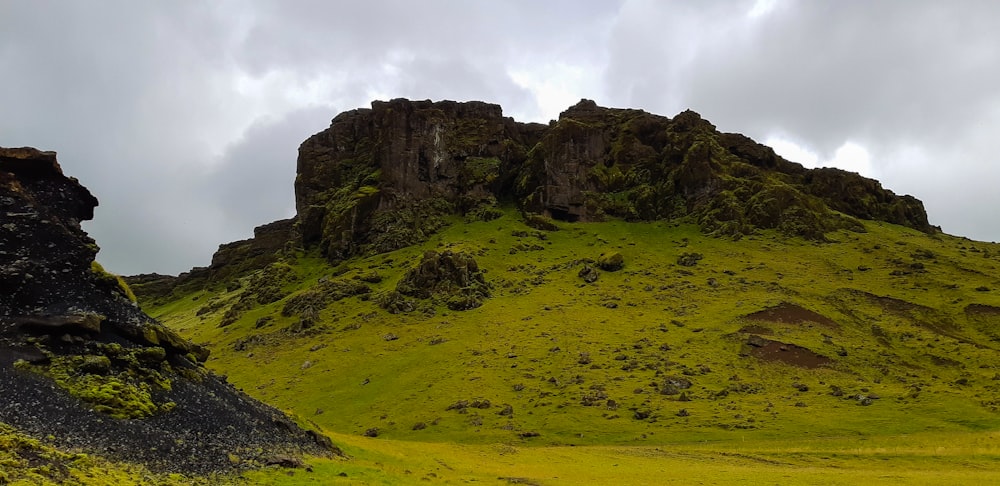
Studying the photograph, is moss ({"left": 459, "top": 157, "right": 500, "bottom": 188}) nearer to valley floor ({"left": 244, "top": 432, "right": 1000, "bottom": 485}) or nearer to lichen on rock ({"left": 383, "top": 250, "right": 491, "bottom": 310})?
lichen on rock ({"left": 383, "top": 250, "right": 491, "bottom": 310})

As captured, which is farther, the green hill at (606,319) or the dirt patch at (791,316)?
the dirt patch at (791,316)

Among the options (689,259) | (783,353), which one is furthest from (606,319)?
(689,259)

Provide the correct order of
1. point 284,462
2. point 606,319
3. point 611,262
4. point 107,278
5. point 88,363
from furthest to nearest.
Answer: point 611,262
point 606,319
point 107,278
point 284,462
point 88,363

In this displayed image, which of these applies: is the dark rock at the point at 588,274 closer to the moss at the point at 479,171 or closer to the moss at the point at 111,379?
the moss at the point at 479,171

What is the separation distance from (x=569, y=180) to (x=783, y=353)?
10009 centimetres

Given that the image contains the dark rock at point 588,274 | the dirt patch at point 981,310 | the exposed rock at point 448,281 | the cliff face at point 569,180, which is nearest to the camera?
the dirt patch at point 981,310

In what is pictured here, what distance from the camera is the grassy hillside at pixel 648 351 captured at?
58906 millimetres

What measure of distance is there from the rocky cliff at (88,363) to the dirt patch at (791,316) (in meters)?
81.8

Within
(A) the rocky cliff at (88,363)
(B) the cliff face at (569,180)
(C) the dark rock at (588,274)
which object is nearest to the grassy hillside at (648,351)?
(C) the dark rock at (588,274)

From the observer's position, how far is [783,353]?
8294cm

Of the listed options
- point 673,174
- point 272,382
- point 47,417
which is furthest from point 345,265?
point 47,417

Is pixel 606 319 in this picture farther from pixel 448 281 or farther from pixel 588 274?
pixel 448 281

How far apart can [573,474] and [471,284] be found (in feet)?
281

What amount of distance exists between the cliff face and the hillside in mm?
720
